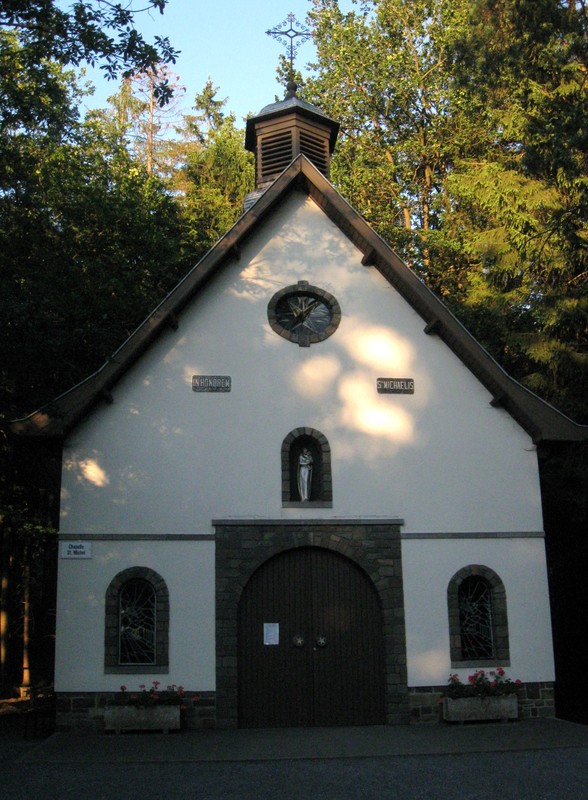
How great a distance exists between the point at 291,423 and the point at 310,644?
10.8 ft

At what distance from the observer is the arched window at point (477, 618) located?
13.5m

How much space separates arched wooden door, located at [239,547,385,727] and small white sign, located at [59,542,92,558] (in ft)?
7.73

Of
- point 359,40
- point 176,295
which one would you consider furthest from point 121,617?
point 359,40

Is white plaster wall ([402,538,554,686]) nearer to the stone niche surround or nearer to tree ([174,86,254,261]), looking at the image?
the stone niche surround

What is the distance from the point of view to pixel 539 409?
47.2ft

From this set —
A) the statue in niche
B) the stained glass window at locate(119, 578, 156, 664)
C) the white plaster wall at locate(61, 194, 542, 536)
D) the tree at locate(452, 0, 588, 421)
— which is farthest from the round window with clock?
the tree at locate(452, 0, 588, 421)

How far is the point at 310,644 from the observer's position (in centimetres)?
1347

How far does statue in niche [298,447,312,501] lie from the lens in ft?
45.5

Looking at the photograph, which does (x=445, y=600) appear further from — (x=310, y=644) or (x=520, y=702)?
(x=310, y=644)

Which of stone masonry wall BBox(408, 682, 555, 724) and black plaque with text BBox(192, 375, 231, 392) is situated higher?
black plaque with text BBox(192, 375, 231, 392)

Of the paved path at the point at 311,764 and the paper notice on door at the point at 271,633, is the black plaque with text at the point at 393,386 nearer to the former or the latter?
the paper notice on door at the point at 271,633

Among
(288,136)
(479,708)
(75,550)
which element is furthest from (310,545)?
(288,136)

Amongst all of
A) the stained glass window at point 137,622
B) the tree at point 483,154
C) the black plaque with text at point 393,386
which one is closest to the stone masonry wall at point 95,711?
the stained glass window at point 137,622

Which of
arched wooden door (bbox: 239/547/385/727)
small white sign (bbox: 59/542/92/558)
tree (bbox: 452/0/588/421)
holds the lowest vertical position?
arched wooden door (bbox: 239/547/385/727)
